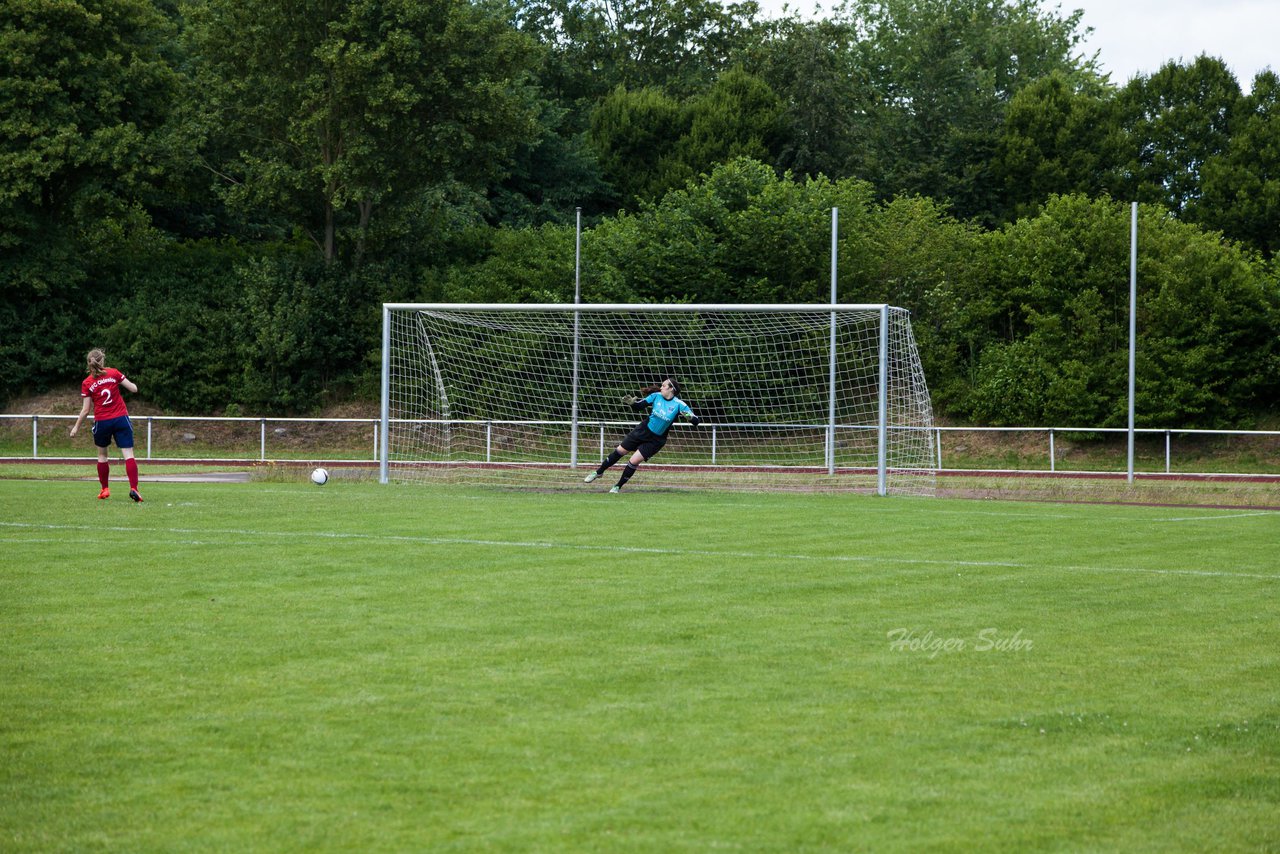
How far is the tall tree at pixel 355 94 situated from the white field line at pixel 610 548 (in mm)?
24893

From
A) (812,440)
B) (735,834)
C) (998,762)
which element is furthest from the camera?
(812,440)

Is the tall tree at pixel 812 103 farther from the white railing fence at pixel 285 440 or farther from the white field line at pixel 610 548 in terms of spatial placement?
the white field line at pixel 610 548

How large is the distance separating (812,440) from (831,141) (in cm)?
2382

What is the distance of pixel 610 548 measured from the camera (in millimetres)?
12875

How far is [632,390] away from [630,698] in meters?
24.1

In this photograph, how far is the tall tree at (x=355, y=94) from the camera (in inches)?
1484

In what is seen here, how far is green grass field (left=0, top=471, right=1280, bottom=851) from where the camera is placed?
15.2 feet

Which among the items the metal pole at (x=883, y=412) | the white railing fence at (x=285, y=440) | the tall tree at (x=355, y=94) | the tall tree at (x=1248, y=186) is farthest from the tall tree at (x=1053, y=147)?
the metal pole at (x=883, y=412)

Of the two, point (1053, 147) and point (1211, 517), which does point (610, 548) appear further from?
point (1053, 147)

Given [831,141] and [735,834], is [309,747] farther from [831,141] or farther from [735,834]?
[831,141]

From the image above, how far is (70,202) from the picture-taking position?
1555 inches

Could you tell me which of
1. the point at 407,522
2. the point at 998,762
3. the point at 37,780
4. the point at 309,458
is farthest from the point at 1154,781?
the point at 309,458

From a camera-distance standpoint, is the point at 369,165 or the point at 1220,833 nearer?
the point at 1220,833

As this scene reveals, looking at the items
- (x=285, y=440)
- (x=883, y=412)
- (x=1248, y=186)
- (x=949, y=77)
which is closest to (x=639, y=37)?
(x=949, y=77)
